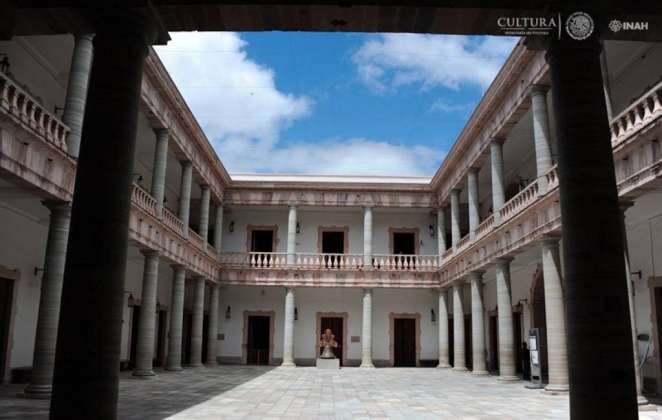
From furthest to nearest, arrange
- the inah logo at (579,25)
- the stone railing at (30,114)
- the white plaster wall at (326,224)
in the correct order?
the white plaster wall at (326,224) < the stone railing at (30,114) < the inah logo at (579,25)

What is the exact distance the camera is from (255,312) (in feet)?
93.0

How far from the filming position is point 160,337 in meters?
24.6

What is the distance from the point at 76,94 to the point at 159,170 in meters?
5.83

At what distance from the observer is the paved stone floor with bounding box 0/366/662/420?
10.0 meters

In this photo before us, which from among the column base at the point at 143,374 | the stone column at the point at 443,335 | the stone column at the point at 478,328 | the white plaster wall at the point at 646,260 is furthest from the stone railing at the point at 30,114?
the stone column at the point at 443,335

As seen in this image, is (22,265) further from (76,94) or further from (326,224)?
(326,224)

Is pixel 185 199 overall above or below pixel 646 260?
above

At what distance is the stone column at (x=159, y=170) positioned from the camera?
56.9 ft

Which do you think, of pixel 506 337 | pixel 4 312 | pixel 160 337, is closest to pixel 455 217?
pixel 506 337

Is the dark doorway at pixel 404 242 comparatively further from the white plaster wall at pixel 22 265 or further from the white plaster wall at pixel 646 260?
the white plaster wall at pixel 22 265

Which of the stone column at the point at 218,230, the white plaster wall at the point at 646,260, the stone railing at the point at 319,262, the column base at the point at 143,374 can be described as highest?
the stone column at the point at 218,230

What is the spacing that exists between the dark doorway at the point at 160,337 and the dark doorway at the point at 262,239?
19.6 feet

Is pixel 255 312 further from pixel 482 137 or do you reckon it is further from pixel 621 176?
pixel 621 176

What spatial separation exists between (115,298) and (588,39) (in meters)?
5.36
